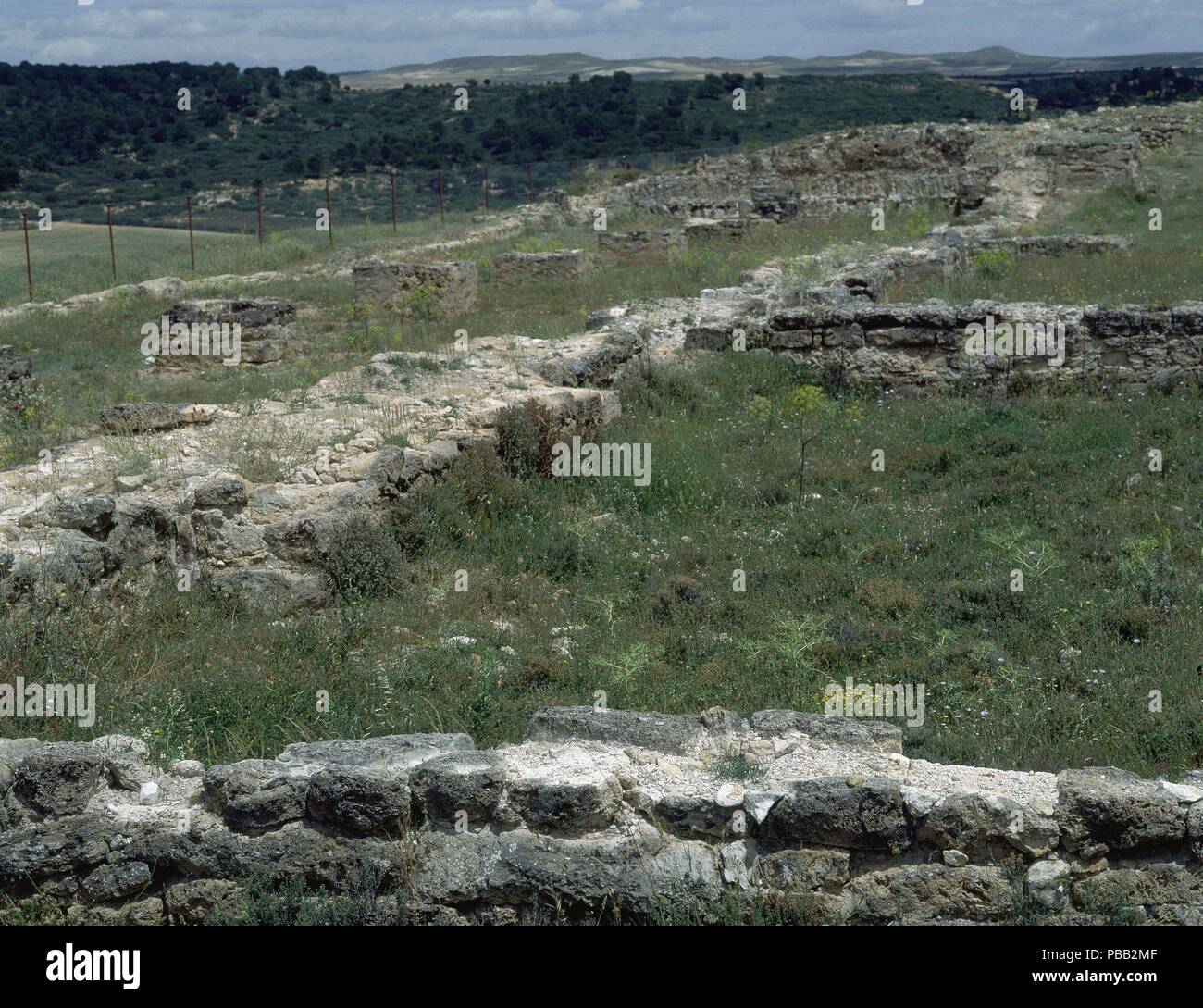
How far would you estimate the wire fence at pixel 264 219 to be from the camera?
23719 millimetres

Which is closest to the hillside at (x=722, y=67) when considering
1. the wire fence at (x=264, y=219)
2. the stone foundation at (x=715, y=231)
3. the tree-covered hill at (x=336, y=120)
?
the tree-covered hill at (x=336, y=120)

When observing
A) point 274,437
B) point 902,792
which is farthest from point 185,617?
point 902,792

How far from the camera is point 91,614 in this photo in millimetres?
6590

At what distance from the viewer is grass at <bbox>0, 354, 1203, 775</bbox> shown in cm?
578

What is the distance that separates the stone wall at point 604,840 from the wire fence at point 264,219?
741 inches

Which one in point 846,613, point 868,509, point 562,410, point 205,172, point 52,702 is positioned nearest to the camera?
point 52,702

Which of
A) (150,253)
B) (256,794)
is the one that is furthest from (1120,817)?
(150,253)

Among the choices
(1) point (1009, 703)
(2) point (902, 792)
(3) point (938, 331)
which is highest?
(3) point (938, 331)

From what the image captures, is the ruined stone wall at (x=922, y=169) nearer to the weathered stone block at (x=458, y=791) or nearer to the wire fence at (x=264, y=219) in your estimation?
the wire fence at (x=264, y=219)

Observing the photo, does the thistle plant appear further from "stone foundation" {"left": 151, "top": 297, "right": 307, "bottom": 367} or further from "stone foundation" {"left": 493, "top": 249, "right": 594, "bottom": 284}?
"stone foundation" {"left": 493, "top": 249, "right": 594, "bottom": 284}

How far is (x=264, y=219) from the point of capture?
38500 millimetres

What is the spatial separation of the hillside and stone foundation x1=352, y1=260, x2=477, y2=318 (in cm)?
6861

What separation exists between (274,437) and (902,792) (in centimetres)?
651

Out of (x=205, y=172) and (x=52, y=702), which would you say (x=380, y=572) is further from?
(x=205, y=172)
